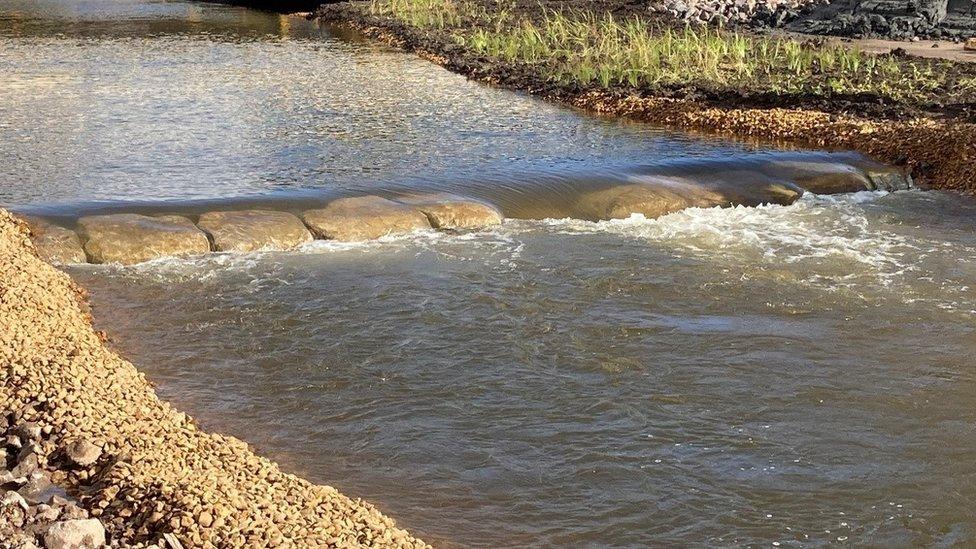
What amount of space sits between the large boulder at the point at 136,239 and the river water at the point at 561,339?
0.71 ft

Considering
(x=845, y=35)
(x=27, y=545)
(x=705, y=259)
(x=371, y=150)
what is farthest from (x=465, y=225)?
(x=845, y=35)

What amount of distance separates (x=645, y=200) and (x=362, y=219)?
281cm

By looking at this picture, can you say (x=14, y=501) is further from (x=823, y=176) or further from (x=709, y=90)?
(x=709, y=90)

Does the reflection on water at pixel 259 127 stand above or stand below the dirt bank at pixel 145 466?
below

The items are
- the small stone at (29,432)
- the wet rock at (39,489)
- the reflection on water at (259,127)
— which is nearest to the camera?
the wet rock at (39,489)

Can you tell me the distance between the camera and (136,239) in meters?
8.85

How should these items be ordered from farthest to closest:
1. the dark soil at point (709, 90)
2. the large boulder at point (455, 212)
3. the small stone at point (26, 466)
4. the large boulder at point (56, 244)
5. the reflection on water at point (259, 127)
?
the dark soil at point (709, 90)
the reflection on water at point (259, 127)
the large boulder at point (455, 212)
the large boulder at point (56, 244)
the small stone at point (26, 466)

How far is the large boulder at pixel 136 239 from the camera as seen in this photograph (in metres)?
8.73

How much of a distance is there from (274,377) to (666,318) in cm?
270

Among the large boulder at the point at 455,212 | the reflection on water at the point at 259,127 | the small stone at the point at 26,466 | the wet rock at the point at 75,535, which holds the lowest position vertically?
the reflection on water at the point at 259,127

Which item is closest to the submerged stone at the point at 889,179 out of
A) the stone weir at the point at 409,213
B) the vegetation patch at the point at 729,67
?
the stone weir at the point at 409,213

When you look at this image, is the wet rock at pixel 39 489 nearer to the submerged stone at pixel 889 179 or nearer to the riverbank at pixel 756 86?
the submerged stone at pixel 889 179

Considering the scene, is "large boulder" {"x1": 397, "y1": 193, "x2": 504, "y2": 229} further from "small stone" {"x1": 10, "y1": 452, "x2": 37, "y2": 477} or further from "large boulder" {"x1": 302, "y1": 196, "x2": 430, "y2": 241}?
"small stone" {"x1": 10, "y1": 452, "x2": 37, "y2": 477}

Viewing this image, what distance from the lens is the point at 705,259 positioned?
29.5 feet
